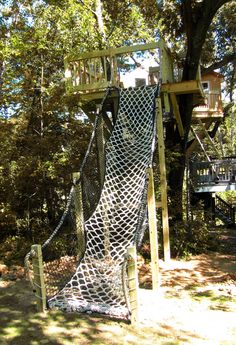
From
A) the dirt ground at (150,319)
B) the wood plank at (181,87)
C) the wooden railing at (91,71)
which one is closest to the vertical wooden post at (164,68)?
the wood plank at (181,87)

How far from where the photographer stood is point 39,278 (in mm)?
4590

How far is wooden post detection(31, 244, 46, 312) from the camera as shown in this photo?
4527 millimetres

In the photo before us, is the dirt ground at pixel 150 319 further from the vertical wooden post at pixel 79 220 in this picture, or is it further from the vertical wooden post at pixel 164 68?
the vertical wooden post at pixel 164 68

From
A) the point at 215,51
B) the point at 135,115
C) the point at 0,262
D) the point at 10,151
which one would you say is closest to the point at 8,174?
the point at 10,151

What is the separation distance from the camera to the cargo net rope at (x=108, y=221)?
4723 mm

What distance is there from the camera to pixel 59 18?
A: 8141 millimetres

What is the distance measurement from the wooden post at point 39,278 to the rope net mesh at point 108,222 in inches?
4.9

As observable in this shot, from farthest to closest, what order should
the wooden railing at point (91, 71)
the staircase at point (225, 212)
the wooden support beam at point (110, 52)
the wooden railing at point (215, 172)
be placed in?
the staircase at point (225, 212) < the wooden railing at point (215, 172) < the wooden railing at point (91, 71) < the wooden support beam at point (110, 52)

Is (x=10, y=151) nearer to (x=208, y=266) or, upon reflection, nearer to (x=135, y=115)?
(x=135, y=115)

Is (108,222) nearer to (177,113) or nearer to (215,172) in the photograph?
(177,113)

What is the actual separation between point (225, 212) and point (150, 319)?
532 inches

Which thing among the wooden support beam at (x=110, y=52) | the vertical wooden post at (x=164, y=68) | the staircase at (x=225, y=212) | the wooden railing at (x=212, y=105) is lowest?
the staircase at (x=225, y=212)

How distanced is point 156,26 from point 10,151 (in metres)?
5.93

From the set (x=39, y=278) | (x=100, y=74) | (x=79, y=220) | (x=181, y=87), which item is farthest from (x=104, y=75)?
(x=39, y=278)
